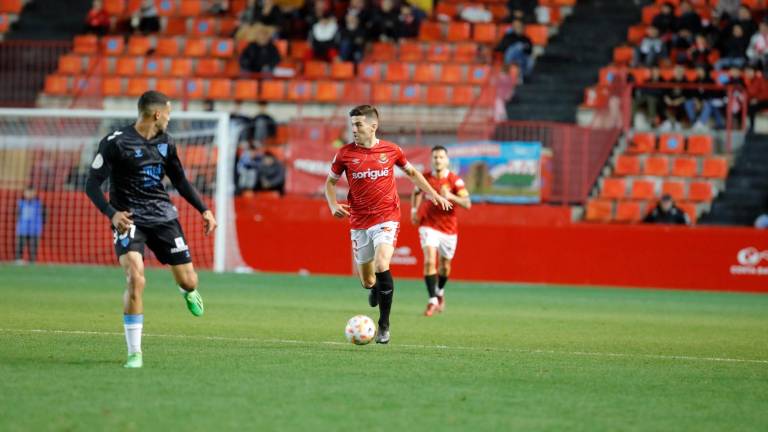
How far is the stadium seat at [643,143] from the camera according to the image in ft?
92.0

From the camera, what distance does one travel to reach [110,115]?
2516 cm

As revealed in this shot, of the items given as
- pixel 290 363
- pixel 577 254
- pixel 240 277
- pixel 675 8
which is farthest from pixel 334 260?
pixel 290 363

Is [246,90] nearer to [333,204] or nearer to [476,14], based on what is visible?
[476,14]

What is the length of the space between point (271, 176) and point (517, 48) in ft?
22.9

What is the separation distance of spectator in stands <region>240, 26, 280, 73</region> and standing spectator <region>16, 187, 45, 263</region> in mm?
6768

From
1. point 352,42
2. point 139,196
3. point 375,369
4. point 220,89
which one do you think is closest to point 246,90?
point 220,89

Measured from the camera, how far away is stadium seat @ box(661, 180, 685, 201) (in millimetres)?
27344

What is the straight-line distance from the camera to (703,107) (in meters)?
27.8

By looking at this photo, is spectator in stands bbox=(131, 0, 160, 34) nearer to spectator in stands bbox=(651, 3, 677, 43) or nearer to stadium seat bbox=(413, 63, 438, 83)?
stadium seat bbox=(413, 63, 438, 83)

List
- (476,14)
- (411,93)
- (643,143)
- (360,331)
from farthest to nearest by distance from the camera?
(476,14) < (411,93) < (643,143) < (360,331)

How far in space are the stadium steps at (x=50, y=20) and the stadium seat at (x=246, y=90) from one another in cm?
714

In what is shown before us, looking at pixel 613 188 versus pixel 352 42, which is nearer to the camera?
pixel 613 188

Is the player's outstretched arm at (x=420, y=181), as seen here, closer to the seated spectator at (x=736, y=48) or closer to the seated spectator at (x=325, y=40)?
the seated spectator at (x=736, y=48)

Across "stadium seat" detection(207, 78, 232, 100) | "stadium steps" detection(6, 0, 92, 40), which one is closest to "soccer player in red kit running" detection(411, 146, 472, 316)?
"stadium seat" detection(207, 78, 232, 100)
